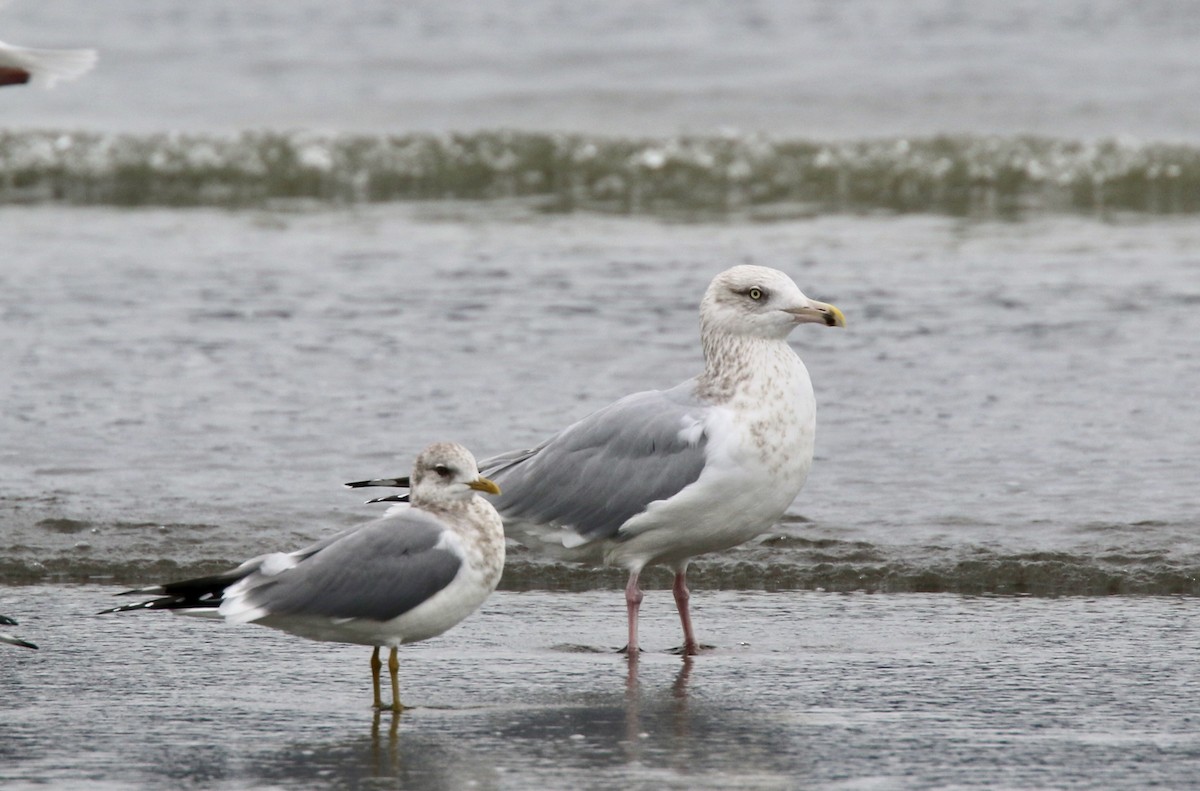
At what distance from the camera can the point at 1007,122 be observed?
18234mm

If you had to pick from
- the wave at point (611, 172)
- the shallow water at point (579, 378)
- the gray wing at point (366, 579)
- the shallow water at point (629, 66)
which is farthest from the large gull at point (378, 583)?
Answer: the shallow water at point (629, 66)

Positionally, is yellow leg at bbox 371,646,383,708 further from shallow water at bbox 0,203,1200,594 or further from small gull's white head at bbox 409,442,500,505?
shallow water at bbox 0,203,1200,594

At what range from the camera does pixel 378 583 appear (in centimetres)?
456

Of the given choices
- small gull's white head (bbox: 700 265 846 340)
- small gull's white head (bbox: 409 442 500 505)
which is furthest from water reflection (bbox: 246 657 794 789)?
small gull's white head (bbox: 700 265 846 340)

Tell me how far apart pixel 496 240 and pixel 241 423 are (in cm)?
519

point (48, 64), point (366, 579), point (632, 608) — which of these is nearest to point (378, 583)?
point (366, 579)

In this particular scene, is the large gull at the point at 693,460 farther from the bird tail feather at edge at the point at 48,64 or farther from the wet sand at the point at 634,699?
the bird tail feather at edge at the point at 48,64

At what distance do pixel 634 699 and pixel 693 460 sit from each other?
32.5 inches

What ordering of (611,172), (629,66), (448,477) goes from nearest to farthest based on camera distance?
(448,477) < (611,172) < (629,66)

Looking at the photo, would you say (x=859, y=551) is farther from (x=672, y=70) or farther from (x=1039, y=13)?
(x=1039, y=13)

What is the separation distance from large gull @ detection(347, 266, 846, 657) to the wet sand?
0.31 m

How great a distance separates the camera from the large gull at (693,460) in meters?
5.31

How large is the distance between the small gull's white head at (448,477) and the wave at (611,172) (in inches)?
400

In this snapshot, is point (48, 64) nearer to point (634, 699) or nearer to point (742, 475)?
point (742, 475)
